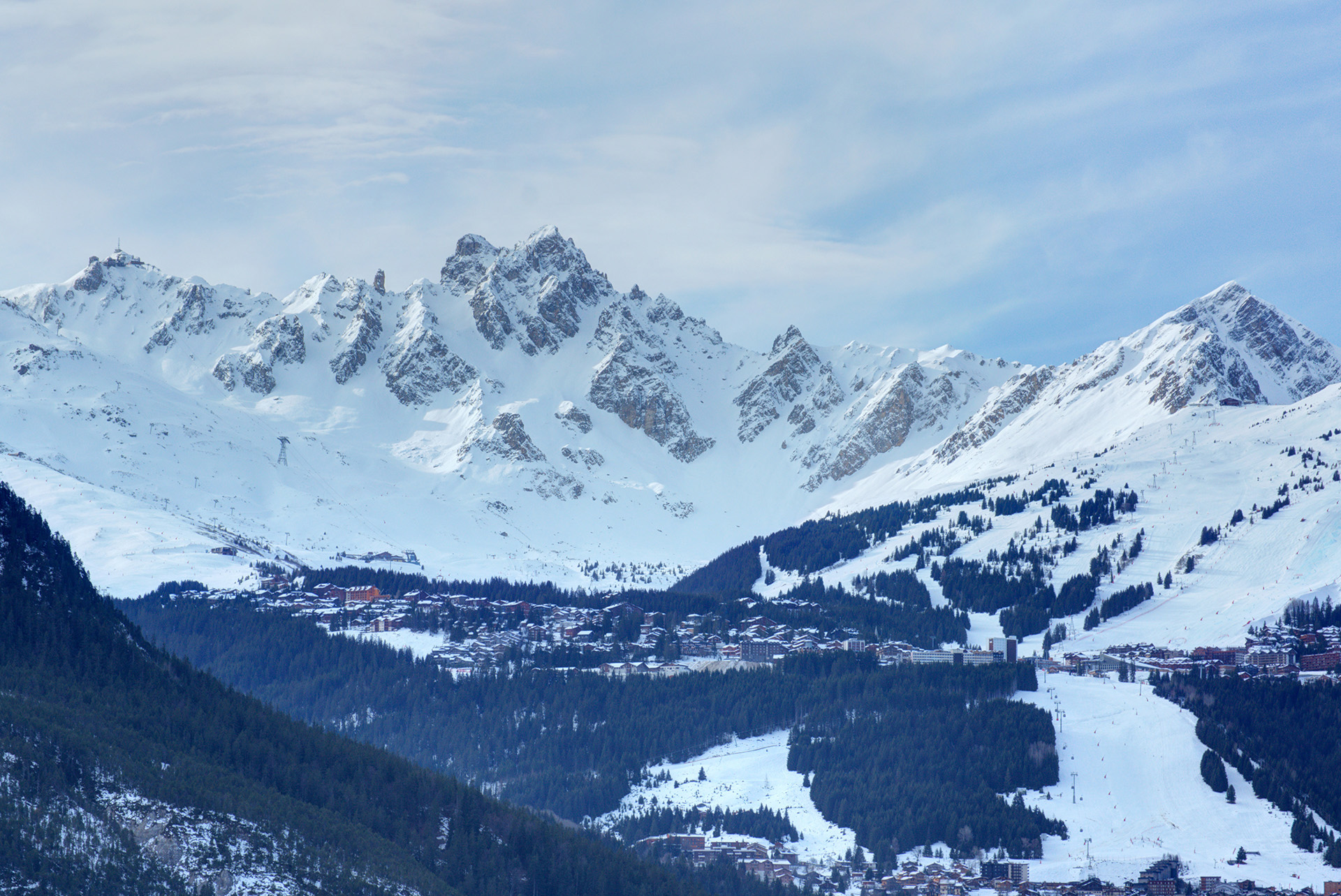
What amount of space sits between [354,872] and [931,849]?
61094 mm

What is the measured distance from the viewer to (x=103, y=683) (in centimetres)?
10781

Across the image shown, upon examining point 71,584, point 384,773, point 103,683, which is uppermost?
point 71,584

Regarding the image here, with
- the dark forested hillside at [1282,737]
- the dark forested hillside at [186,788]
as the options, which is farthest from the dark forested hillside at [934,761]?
the dark forested hillside at [186,788]

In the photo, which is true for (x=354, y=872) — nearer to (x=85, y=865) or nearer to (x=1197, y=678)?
(x=85, y=865)

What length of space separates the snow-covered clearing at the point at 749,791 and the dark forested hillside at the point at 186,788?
29714 mm

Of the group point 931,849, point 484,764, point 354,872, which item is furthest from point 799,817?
point 354,872

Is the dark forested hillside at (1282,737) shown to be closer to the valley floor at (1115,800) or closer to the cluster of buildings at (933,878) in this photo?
the valley floor at (1115,800)

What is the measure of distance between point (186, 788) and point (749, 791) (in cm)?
7331

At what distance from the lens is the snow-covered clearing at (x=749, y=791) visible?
13862 centimetres

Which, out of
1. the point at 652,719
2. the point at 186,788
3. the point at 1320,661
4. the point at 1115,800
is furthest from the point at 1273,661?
the point at 186,788

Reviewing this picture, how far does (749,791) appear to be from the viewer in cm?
15200

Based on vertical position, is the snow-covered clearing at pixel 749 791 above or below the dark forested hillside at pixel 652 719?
below

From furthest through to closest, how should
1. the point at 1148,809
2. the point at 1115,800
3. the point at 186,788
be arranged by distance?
the point at 1115,800, the point at 1148,809, the point at 186,788

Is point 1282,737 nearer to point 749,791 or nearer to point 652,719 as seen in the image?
point 749,791
